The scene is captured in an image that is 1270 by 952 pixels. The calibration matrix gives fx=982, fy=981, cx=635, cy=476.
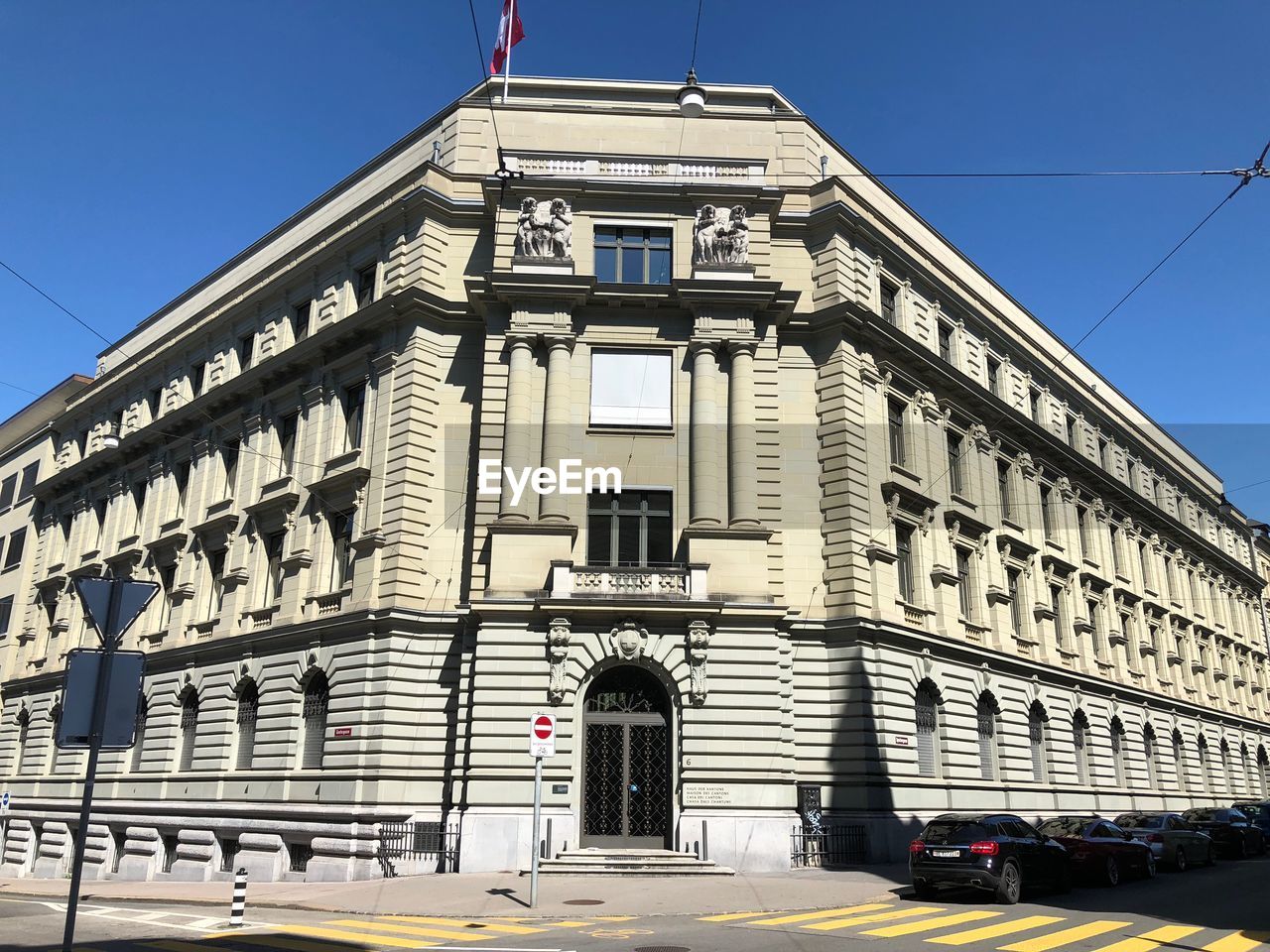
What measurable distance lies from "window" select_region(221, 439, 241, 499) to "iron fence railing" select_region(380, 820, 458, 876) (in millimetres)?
15870

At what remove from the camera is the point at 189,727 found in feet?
112

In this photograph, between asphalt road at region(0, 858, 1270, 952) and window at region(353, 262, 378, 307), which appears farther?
window at region(353, 262, 378, 307)

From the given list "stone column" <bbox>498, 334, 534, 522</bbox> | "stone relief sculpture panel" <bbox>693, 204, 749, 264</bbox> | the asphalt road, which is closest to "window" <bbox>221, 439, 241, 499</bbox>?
"stone column" <bbox>498, 334, 534, 522</bbox>

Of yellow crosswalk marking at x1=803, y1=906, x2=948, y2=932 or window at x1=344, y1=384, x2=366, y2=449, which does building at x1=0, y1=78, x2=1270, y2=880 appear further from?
Answer: yellow crosswalk marking at x1=803, y1=906, x2=948, y2=932

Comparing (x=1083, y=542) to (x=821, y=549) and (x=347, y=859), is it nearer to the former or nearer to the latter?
(x=821, y=549)

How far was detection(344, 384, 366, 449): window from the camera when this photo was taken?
104 feet

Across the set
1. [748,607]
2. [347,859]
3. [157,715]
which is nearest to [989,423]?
[748,607]

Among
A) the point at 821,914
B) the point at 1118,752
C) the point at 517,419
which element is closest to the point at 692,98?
the point at 517,419

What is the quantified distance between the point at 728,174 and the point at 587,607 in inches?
585

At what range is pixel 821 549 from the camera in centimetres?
2917

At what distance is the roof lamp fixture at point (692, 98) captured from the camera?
30.8 m

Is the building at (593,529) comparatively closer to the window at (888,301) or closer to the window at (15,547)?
the window at (888,301)

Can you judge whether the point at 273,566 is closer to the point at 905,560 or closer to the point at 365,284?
the point at 365,284

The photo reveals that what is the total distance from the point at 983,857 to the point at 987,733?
642 inches
